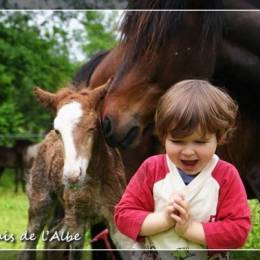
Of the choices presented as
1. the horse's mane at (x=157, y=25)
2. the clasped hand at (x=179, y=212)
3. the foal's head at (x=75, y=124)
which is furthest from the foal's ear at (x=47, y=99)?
the clasped hand at (x=179, y=212)

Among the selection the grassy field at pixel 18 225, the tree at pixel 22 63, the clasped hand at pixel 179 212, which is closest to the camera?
the clasped hand at pixel 179 212

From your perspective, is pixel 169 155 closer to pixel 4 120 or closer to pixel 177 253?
pixel 177 253

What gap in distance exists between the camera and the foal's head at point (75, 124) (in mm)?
3010

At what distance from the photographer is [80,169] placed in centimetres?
302

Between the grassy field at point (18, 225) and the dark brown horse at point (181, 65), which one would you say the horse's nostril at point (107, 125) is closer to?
the dark brown horse at point (181, 65)

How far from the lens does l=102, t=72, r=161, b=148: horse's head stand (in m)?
2.98

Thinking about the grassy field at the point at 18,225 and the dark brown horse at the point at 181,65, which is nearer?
the dark brown horse at the point at 181,65

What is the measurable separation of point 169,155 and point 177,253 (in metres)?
0.28

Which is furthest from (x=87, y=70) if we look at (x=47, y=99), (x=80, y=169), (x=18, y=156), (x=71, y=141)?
(x=18, y=156)

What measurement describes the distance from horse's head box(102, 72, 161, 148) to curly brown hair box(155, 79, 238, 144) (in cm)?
118

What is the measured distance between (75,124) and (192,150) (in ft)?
4.85

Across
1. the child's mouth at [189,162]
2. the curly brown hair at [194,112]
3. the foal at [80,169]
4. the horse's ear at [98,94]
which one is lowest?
the child's mouth at [189,162]

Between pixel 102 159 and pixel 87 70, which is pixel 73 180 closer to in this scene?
pixel 102 159

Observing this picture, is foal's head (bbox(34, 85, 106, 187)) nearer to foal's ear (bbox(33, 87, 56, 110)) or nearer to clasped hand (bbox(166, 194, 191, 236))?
foal's ear (bbox(33, 87, 56, 110))
